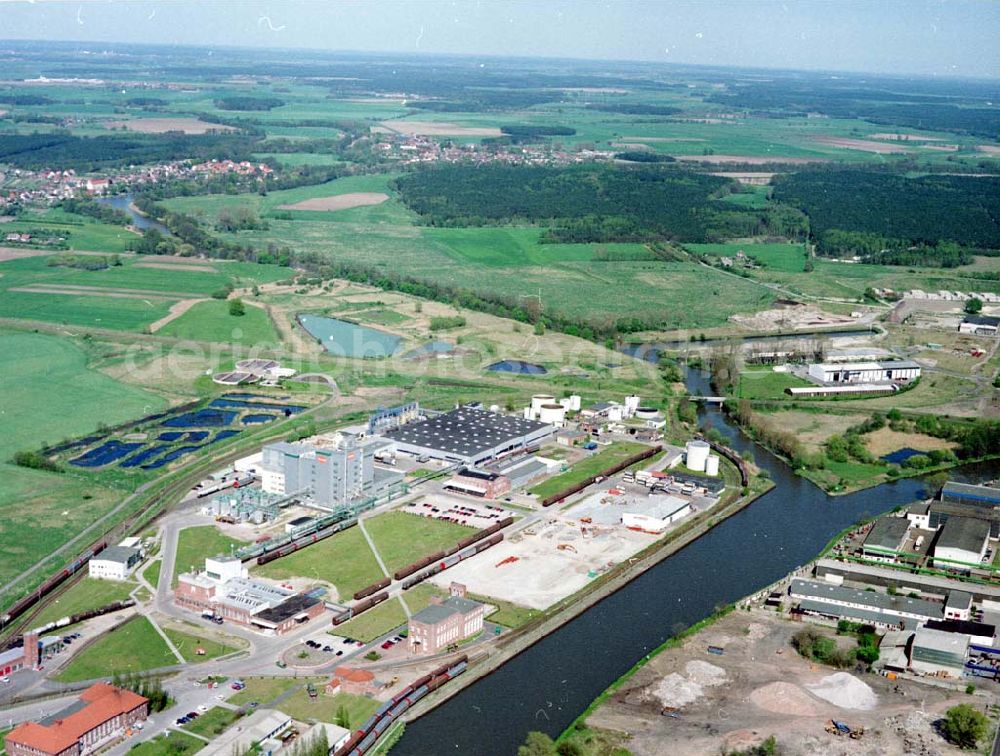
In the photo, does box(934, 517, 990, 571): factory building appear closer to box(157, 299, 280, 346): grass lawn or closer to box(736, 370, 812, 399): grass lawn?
box(736, 370, 812, 399): grass lawn

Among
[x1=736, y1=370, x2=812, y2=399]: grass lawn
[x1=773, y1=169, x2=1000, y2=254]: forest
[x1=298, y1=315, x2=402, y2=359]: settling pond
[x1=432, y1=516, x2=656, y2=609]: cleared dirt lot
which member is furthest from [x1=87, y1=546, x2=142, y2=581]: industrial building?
[x1=773, y1=169, x2=1000, y2=254]: forest

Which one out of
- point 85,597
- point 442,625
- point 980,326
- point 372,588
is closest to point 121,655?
point 85,597

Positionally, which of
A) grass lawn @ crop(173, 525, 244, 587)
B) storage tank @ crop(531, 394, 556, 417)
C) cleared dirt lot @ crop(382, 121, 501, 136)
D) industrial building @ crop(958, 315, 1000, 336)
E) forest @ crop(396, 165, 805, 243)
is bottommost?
grass lawn @ crop(173, 525, 244, 587)

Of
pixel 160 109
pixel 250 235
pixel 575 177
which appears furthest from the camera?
pixel 160 109

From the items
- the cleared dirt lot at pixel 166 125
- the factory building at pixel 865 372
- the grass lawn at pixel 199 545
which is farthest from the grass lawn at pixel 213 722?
the cleared dirt lot at pixel 166 125

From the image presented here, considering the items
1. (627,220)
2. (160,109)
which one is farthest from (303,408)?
(160,109)

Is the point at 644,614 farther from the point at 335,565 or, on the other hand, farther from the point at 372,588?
the point at 335,565

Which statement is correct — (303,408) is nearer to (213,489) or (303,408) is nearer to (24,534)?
(213,489)
